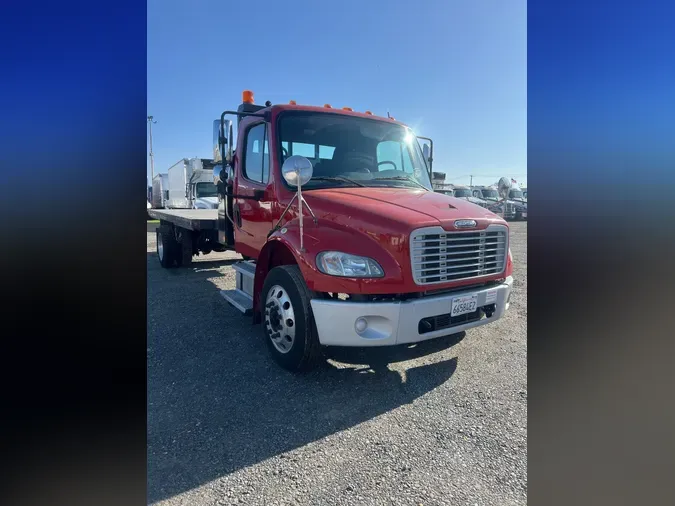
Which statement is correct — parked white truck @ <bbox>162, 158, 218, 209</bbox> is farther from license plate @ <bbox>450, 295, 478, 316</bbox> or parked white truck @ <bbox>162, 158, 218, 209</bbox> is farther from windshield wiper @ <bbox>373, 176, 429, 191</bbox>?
license plate @ <bbox>450, 295, 478, 316</bbox>

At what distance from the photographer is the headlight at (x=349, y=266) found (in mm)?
3197

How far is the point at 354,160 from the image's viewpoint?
15.0ft

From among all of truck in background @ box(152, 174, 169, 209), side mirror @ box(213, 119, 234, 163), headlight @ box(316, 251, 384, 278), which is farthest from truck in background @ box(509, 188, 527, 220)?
truck in background @ box(152, 174, 169, 209)

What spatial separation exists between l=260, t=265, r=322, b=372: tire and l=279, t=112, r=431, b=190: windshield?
1.07m

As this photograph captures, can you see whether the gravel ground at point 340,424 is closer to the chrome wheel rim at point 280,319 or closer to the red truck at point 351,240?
the chrome wheel rim at point 280,319

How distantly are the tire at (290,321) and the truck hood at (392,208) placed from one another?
676mm

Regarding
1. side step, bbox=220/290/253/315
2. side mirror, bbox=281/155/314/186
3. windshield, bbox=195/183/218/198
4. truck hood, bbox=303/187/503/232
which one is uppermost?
windshield, bbox=195/183/218/198

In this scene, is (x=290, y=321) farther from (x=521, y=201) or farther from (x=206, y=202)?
(x=206, y=202)

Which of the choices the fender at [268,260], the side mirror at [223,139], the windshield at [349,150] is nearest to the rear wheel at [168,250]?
the side mirror at [223,139]

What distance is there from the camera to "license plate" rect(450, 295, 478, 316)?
3367mm
